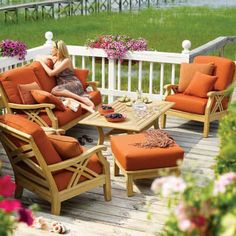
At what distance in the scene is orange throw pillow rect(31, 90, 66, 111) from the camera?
21.7ft

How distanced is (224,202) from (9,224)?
0.94 m

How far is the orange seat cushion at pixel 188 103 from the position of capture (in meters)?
7.22

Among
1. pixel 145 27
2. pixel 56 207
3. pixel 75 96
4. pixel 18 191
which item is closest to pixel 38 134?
pixel 56 207

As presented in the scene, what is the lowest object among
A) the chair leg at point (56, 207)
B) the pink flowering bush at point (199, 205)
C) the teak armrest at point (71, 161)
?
the chair leg at point (56, 207)

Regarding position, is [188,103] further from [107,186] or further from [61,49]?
[107,186]

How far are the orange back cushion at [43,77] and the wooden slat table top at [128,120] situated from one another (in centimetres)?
102

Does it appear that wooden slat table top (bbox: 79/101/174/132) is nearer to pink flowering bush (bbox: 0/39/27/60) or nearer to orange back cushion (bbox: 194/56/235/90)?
orange back cushion (bbox: 194/56/235/90)

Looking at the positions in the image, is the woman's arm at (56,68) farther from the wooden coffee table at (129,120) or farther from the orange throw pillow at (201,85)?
the orange throw pillow at (201,85)

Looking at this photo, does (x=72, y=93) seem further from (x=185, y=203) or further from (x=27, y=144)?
(x=185, y=203)

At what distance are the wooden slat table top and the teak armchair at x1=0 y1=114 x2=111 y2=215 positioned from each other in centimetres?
111

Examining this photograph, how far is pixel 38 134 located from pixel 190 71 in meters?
3.74

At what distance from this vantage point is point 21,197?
5.22 m

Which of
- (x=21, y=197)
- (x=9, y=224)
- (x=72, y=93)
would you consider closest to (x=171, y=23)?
(x=72, y=93)

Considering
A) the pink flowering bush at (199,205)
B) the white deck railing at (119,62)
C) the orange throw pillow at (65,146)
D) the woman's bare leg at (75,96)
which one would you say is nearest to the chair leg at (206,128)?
the white deck railing at (119,62)
